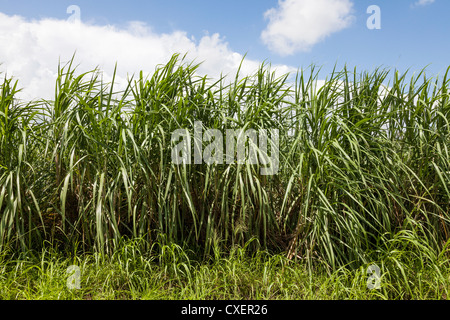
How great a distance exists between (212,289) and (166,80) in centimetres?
140

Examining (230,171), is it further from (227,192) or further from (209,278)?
(209,278)

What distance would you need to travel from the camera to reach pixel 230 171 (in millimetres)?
2457

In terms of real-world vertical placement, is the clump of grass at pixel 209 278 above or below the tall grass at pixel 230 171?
below

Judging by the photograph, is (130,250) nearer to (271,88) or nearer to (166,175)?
(166,175)

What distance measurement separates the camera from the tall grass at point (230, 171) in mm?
2326

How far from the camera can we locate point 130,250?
2301 mm

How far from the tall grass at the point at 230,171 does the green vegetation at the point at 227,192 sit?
1 cm

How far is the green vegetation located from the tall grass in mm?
13

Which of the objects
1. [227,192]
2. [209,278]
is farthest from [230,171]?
[209,278]

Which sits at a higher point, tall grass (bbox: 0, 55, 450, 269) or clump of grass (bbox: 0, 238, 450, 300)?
tall grass (bbox: 0, 55, 450, 269)

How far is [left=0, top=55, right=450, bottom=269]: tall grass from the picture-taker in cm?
233

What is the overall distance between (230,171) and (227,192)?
0.15m
